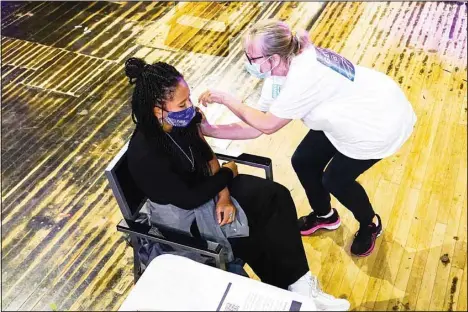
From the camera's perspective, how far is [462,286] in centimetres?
119

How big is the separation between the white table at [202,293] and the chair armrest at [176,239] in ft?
0.83

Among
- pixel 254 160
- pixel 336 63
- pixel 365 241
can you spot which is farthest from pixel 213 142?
pixel 336 63

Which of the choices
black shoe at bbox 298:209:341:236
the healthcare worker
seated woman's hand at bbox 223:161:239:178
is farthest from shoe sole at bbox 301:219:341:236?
seated woman's hand at bbox 223:161:239:178

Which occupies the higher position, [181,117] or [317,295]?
[181,117]

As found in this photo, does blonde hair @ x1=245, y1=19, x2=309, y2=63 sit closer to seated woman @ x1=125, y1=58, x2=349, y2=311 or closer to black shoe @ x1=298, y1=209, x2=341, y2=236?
seated woman @ x1=125, y1=58, x2=349, y2=311

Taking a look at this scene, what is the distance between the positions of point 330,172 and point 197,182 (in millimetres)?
612

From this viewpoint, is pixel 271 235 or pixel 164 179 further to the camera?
pixel 271 235

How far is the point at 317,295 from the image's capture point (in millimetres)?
2174

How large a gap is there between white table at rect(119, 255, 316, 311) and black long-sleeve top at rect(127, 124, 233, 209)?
0.39m

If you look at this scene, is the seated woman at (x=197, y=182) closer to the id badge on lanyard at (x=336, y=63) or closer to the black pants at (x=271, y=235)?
the black pants at (x=271, y=235)

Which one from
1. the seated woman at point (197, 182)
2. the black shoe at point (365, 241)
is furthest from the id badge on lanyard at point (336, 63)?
the black shoe at point (365, 241)

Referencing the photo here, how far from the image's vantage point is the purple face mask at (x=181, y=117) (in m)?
2.10

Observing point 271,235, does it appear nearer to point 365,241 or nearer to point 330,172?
point 330,172

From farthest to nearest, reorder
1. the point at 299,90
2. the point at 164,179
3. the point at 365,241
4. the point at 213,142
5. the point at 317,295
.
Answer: the point at 213,142, the point at 365,241, the point at 317,295, the point at 164,179, the point at 299,90
